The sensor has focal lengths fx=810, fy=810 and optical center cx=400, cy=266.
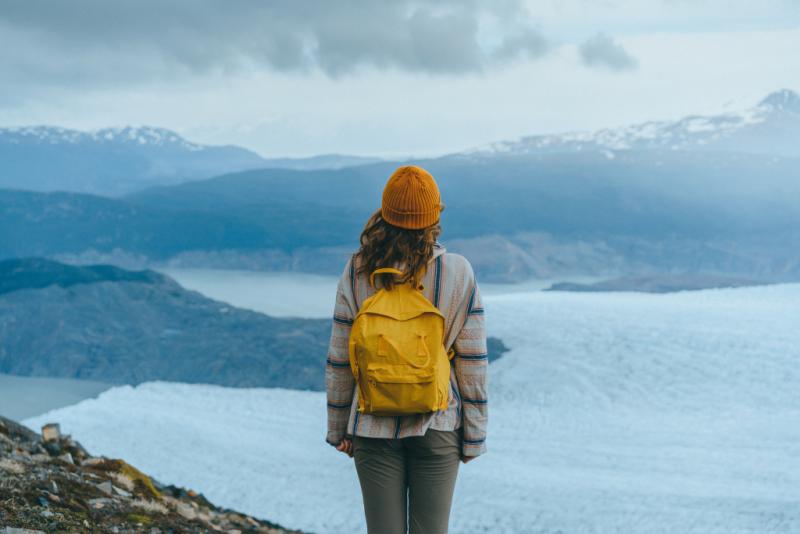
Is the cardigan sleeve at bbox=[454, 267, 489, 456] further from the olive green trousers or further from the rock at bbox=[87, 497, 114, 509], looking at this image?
the rock at bbox=[87, 497, 114, 509]

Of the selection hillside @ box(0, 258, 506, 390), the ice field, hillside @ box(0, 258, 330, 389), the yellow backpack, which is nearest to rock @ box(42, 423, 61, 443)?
the yellow backpack

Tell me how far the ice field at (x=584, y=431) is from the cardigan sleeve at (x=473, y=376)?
13585 millimetres

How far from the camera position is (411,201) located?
327cm

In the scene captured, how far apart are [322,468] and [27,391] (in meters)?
68.9

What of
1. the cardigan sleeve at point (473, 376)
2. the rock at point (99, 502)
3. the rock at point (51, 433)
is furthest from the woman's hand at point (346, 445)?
the rock at point (51, 433)

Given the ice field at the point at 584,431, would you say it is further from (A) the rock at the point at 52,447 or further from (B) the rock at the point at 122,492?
(B) the rock at the point at 122,492

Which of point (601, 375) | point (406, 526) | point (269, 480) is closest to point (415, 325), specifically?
point (406, 526)

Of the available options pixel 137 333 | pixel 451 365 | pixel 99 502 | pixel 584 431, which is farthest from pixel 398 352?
pixel 137 333

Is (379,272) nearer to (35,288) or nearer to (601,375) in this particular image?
(601,375)

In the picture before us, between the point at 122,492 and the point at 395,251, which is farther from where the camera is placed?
the point at 122,492

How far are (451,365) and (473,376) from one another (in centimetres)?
11

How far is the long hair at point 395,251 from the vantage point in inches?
128

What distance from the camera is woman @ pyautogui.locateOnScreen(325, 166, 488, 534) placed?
129 inches

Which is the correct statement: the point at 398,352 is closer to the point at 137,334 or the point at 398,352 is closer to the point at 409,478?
the point at 409,478
